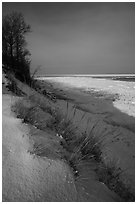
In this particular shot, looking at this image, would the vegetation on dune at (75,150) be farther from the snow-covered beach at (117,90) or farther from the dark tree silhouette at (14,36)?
the dark tree silhouette at (14,36)

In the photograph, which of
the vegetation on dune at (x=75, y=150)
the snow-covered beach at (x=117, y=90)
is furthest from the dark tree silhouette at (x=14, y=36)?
the vegetation on dune at (x=75, y=150)


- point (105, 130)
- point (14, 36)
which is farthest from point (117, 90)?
point (105, 130)

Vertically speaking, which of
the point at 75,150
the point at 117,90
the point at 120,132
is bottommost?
the point at 120,132

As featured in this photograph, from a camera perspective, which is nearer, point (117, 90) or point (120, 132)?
point (120, 132)

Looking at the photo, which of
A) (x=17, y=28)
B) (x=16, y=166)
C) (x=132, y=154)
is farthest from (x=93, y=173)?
(x=17, y=28)

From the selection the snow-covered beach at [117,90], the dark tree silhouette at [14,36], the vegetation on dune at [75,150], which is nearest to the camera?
the vegetation on dune at [75,150]

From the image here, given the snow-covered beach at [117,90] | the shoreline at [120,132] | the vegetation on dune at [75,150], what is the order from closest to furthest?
the vegetation on dune at [75,150]
the shoreline at [120,132]
the snow-covered beach at [117,90]

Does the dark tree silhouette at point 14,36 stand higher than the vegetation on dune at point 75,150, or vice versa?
the dark tree silhouette at point 14,36

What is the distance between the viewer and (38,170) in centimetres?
201

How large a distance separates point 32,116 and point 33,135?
69 centimetres

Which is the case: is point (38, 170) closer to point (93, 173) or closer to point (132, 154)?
point (93, 173)

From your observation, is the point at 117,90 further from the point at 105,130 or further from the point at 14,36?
the point at 105,130

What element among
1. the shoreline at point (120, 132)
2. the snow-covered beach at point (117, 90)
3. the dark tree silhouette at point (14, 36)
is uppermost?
the dark tree silhouette at point (14, 36)

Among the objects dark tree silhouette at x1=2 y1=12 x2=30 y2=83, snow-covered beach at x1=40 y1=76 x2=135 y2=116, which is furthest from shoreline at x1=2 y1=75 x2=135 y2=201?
dark tree silhouette at x1=2 y1=12 x2=30 y2=83
